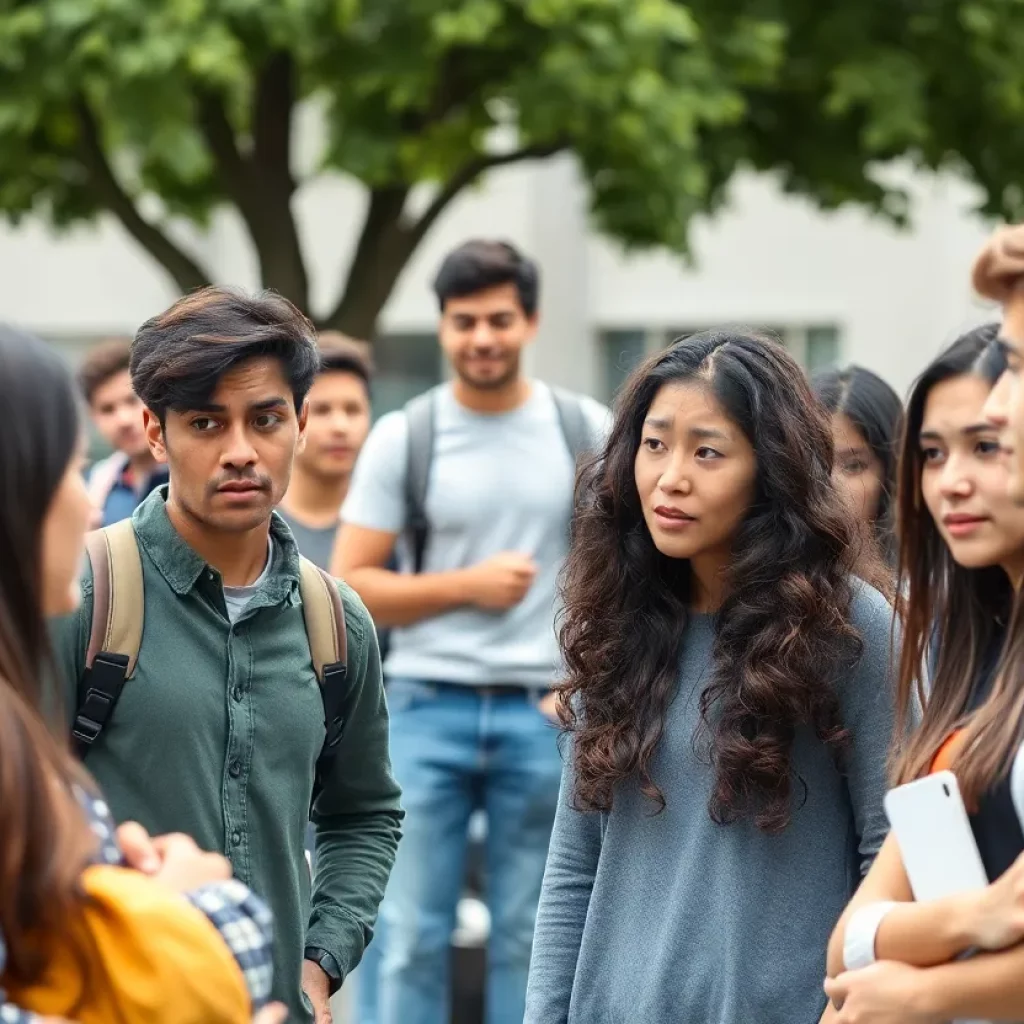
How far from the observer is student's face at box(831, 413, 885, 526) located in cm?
459

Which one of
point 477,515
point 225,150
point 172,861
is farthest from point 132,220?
point 172,861

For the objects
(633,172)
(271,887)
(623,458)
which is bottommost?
(271,887)

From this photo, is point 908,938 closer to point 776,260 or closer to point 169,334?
point 169,334

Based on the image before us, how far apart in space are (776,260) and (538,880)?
591 inches

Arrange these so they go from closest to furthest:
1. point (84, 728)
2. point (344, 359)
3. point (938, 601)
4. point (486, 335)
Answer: point (938, 601)
point (84, 728)
point (486, 335)
point (344, 359)

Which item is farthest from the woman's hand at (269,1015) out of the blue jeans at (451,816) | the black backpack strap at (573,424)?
the black backpack strap at (573,424)

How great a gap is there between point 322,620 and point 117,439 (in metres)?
3.77

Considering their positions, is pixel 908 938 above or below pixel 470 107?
below

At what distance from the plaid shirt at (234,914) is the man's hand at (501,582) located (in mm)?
3154

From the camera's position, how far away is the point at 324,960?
3.42 meters

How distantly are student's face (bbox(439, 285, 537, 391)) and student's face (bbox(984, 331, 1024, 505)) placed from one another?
3.18 meters

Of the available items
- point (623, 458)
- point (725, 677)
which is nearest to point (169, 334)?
point (623, 458)

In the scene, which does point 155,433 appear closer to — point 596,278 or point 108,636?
point 108,636

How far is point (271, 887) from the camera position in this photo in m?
3.29
